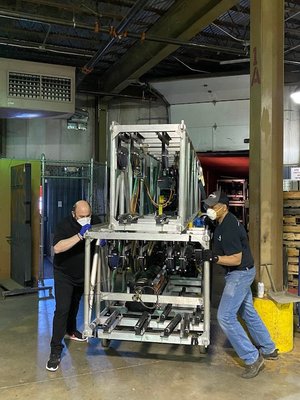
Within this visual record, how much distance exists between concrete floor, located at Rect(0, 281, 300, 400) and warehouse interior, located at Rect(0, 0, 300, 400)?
0.02 metres

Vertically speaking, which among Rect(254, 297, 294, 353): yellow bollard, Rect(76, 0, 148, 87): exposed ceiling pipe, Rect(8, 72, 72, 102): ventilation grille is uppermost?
Rect(76, 0, 148, 87): exposed ceiling pipe

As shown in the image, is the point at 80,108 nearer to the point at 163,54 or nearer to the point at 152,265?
the point at 163,54

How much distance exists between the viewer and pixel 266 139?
3.84 meters

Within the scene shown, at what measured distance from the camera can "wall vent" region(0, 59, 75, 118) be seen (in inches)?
234

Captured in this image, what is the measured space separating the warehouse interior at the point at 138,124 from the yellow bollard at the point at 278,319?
0.06ft

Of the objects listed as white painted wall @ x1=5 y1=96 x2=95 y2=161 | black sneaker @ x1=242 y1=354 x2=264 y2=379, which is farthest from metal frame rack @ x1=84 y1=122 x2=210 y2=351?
white painted wall @ x1=5 y1=96 x2=95 y2=161

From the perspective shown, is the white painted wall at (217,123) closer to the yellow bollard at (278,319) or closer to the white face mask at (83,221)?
the yellow bollard at (278,319)

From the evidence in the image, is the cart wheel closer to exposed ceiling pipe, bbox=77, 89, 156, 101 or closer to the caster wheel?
the caster wheel

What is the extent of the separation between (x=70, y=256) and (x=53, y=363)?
37.5 inches

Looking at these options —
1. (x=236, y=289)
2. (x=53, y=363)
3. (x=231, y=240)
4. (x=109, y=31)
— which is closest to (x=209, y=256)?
(x=231, y=240)

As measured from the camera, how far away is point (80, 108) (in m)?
8.77

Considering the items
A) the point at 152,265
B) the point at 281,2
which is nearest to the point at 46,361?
the point at 152,265

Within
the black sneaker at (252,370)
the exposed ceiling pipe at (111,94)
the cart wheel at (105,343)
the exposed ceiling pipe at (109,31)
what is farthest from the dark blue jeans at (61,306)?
the exposed ceiling pipe at (111,94)

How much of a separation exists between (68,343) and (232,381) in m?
1.75
